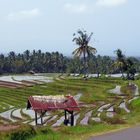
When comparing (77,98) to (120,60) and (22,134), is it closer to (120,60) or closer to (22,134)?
(120,60)

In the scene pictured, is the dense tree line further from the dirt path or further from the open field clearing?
the dirt path

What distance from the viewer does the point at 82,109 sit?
46.8 metres

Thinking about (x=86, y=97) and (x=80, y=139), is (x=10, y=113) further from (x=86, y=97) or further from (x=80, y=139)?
(x=80, y=139)

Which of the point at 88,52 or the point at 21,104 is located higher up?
the point at 88,52

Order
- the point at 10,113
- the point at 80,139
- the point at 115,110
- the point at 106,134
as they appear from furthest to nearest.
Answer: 1. the point at 10,113
2. the point at 115,110
3. the point at 106,134
4. the point at 80,139

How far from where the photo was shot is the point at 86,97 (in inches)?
2408

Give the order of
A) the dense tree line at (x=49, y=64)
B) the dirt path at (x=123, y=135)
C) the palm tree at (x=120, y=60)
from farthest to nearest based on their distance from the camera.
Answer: the dense tree line at (x=49, y=64) → the palm tree at (x=120, y=60) → the dirt path at (x=123, y=135)

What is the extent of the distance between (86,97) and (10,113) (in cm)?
1495

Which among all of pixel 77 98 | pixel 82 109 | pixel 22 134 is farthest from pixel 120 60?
pixel 22 134

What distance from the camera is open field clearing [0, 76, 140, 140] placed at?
1822 centimetres

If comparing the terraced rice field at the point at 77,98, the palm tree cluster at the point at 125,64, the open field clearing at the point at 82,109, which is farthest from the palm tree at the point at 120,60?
the terraced rice field at the point at 77,98

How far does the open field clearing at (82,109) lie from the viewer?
18.2m

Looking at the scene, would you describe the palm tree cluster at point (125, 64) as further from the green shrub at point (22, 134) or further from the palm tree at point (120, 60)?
the green shrub at point (22, 134)

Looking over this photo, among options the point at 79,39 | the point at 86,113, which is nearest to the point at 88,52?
the point at 79,39
